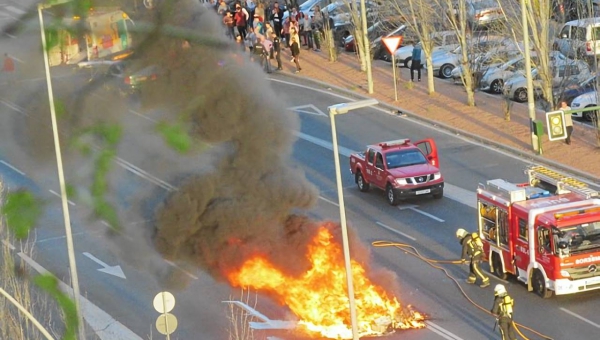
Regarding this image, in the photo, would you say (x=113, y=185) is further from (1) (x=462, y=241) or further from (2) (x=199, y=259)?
(1) (x=462, y=241)

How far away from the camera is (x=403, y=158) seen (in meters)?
36.2

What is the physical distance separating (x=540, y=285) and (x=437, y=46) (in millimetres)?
24334

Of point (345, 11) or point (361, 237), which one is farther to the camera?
point (345, 11)

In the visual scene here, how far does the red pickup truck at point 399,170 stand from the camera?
3494 cm

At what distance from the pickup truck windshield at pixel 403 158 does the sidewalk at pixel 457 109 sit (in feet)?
15.3

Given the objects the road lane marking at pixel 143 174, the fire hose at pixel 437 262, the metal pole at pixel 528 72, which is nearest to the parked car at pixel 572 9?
the metal pole at pixel 528 72

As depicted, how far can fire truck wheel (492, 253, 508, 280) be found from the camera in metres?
29.0

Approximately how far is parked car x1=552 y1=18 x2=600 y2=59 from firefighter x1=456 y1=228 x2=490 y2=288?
13.2 m

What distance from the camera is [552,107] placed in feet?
136

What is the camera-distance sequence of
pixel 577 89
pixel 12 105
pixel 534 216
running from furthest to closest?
pixel 577 89, pixel 12 105, pixel 534 216

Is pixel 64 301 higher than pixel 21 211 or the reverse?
the reverse

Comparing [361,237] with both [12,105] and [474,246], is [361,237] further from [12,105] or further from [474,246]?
[12,105]

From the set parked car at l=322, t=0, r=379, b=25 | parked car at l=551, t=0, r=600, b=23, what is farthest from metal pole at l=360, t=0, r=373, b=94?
parked car at l=551, t=0, r=600, b=23

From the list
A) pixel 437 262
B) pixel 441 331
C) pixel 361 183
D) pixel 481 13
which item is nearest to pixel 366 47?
pixel 481 13
